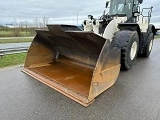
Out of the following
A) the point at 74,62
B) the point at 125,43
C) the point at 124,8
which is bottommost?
the point at 74,62

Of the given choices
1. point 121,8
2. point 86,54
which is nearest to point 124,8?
point 121,8

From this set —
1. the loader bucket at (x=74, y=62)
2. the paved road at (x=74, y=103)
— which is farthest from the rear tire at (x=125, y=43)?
the loader bucket at (x=74, y=62)

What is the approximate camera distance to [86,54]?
4379 mm

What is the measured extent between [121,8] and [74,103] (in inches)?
175

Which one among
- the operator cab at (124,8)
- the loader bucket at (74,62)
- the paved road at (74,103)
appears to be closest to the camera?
the paved road at (74,103)

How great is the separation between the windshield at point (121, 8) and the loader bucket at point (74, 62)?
2587mm

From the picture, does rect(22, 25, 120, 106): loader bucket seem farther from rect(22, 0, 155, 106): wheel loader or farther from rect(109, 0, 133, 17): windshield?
rect(109, 0, 133, 17): windshield

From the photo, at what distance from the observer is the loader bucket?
300 cm

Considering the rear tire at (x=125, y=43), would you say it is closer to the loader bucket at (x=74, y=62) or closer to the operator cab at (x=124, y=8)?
the loader bucket at (x=74, y=62)

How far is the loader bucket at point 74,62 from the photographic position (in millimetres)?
3004

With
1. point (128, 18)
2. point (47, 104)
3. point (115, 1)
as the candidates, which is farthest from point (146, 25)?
point (47, 104)

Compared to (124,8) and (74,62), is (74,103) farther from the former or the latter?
(124,8)

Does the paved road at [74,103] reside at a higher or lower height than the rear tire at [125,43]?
lower

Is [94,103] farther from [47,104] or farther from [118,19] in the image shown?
[118,19]
